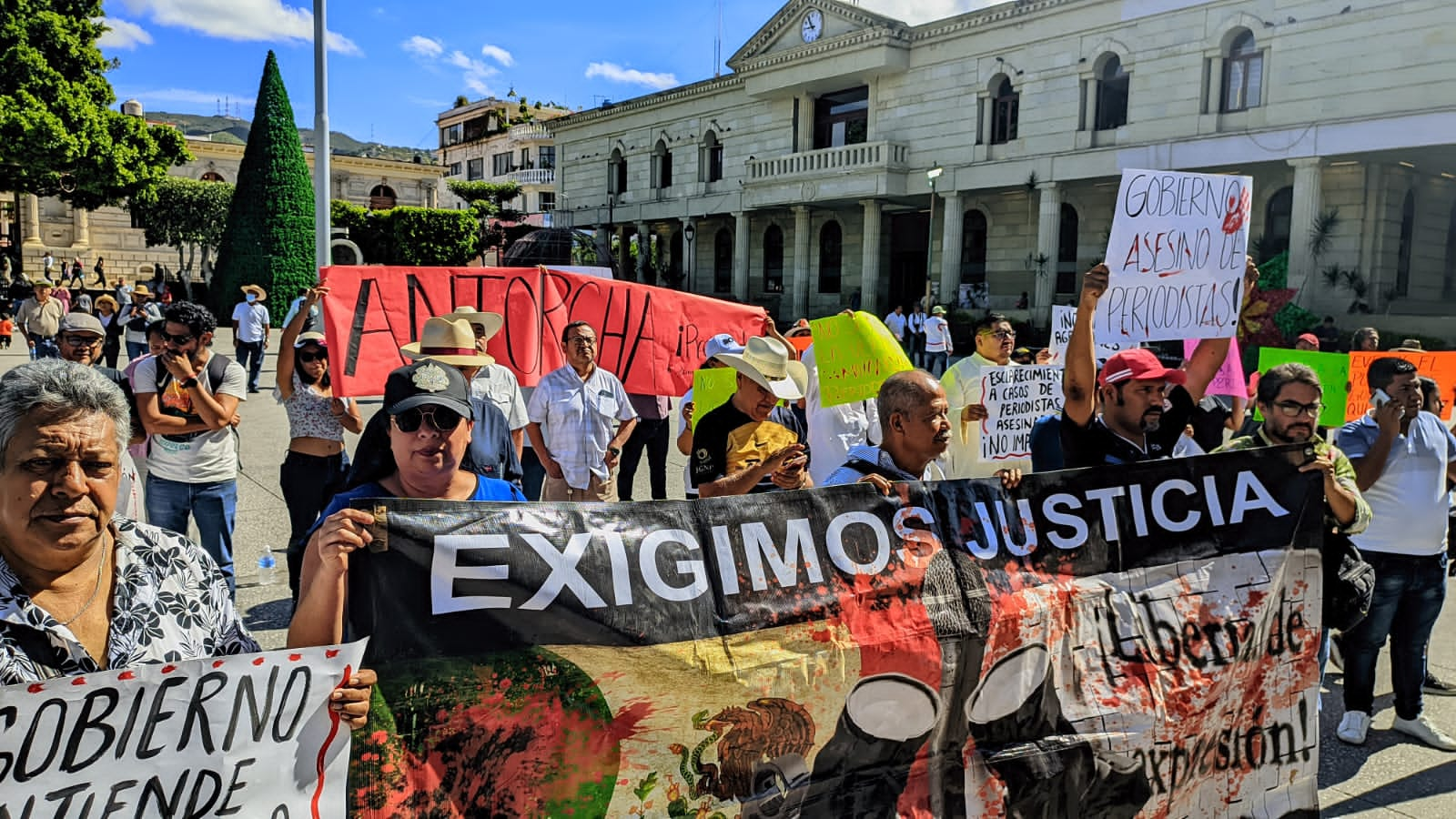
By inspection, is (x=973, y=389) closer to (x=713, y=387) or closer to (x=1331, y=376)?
(x=713, y=387)

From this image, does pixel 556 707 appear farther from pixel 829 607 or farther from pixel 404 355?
pixel 404 355

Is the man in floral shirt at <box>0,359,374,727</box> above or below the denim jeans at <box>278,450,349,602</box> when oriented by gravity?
above

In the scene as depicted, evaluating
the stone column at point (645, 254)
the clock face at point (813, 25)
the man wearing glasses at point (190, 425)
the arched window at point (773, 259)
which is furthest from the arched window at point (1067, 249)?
the man wearing glasses at point (190, 425)

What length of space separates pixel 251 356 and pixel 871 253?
2200 centimetres

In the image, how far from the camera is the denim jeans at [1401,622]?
445cm

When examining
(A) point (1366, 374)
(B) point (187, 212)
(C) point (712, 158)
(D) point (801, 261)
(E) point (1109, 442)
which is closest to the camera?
(E) point (1109, 442)

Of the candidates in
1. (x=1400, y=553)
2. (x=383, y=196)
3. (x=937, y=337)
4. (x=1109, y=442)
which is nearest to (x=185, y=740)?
(x=1109, y=442)

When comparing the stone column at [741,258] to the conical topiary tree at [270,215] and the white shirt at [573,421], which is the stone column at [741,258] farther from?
the white shirt at [573,421]

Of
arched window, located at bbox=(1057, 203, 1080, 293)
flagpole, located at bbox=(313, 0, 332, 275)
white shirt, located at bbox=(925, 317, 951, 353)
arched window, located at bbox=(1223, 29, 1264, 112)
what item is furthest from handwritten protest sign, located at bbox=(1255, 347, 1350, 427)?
arched window, located at bbox=(1057, 203, 1080, 293)

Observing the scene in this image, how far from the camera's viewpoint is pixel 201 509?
16.2 ft

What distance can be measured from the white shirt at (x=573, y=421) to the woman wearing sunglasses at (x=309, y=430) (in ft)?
3.56

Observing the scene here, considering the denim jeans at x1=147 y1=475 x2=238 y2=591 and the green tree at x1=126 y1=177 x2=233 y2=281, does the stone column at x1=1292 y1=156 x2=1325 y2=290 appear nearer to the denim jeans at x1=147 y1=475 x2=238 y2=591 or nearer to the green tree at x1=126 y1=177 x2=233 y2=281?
the denim jeans at x1=147 y1=475 x2=238 y2=591

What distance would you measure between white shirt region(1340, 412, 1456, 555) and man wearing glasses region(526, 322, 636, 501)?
399cm

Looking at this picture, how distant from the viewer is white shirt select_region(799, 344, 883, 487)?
616 cm
